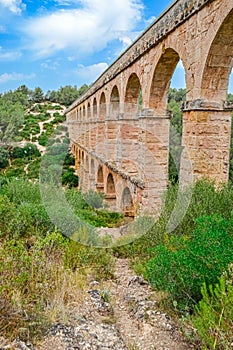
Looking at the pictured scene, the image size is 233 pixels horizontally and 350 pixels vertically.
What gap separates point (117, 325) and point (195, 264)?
803 millimetres

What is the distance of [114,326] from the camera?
2811 millimetres

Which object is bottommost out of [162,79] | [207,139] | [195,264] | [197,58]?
[195,264]

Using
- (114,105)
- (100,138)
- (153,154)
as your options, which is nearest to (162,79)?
(153,154)

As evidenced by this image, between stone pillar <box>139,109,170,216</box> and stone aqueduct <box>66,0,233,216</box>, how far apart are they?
0.08 ft

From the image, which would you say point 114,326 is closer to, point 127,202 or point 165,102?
point 165,102

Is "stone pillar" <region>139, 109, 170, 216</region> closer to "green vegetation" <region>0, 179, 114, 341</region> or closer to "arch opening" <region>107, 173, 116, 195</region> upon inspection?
"green vegetation" <region>0, 179, 114, 341</region>

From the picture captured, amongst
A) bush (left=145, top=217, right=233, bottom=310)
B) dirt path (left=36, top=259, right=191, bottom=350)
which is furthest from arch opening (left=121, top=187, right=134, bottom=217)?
bush (left=145, top=217, right=233, bottom=310)

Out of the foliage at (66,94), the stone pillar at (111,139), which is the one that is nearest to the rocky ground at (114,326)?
the stone pillar at (111,139)

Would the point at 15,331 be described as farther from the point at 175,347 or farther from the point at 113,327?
the point at 175,347

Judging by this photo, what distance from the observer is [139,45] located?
372 inches

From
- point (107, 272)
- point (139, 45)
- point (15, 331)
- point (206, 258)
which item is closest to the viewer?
point (15, 331)

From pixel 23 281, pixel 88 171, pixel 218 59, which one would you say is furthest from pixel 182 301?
pixel 88 171

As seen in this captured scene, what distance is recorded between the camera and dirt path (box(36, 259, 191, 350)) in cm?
247

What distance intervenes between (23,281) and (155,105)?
22.1ft
